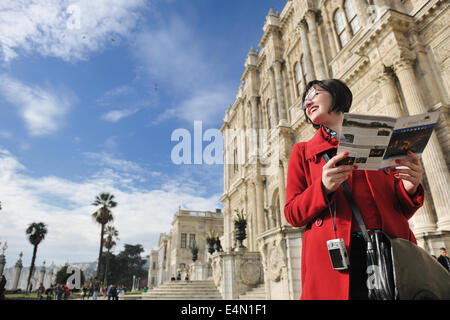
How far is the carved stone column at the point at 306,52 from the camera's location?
15.4 meters

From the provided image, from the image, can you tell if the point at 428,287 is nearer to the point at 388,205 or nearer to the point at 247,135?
the point at 388,205

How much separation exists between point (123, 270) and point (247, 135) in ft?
158

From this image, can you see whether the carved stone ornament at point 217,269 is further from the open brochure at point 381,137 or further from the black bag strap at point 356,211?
the open brochure at point 381,137

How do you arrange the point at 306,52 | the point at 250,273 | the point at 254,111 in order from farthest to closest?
1. the point at 254,111
2. the point at 306,52
3. the point at 250,273

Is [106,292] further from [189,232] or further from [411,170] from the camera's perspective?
[411,170]

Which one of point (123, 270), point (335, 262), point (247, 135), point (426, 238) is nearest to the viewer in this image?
point (335, 262)

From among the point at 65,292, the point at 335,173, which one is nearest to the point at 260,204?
the point at 65,292

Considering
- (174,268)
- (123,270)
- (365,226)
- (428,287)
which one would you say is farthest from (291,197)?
(123,270)

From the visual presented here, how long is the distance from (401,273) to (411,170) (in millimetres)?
635

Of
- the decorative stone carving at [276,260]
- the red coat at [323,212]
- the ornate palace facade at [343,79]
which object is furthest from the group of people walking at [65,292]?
the red coat at [323,212]

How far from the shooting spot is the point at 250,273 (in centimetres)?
1259

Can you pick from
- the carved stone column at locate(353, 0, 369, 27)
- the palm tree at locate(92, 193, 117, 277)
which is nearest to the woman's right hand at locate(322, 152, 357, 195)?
the carved stone column at locate(353, 0, 369, 27)

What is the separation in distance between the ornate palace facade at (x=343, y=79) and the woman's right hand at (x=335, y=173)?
6.30 m

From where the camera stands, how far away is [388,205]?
60.6 inches
